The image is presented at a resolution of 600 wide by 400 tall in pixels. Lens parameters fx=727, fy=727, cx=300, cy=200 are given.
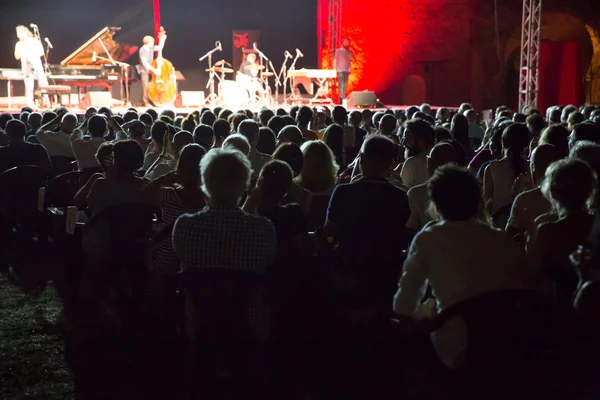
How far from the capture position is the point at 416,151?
170 inches

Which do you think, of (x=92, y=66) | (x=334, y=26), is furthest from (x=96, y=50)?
(x=334, y=26)

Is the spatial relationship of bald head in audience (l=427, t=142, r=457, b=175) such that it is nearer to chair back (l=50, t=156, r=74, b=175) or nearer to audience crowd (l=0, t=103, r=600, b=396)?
audience crowd (l=0, t=103, r=600, b=396)

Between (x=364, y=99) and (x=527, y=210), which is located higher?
(x=364, y=99)

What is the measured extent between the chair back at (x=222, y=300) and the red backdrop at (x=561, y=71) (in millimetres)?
15524

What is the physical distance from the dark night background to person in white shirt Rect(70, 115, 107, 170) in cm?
1265

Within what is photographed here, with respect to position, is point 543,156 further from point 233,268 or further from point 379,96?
point 379,96

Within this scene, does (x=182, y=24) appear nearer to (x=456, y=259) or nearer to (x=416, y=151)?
(x=416, y=151)

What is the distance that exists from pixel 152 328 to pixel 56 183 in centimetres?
139

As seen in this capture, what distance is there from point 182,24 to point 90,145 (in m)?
13.1

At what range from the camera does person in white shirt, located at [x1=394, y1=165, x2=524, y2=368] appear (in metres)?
2.12

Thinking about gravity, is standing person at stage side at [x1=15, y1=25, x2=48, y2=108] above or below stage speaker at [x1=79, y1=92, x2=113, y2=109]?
above

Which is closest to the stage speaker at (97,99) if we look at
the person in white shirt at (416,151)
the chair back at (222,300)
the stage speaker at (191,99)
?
the stage speaker at (191,99)

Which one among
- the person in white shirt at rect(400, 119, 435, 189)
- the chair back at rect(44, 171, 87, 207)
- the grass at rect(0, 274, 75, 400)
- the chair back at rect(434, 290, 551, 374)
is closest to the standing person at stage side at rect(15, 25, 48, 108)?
the chair back at rect(44, 171, 87, 207)

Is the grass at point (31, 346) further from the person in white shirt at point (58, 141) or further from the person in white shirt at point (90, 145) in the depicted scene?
the person in white shirt at point (58, 141)
